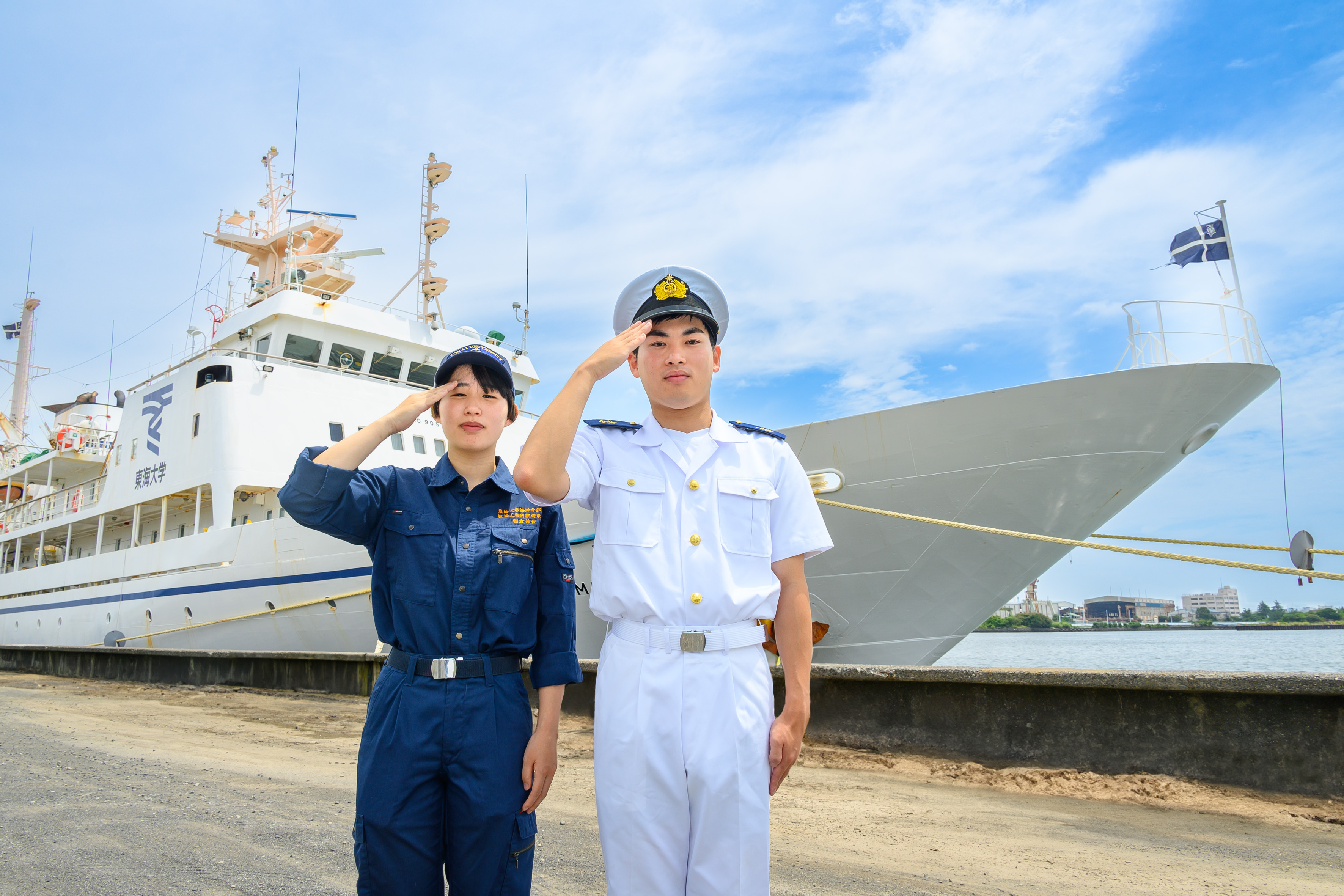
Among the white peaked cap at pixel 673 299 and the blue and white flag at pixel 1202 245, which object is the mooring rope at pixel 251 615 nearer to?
the white peaked cap at pixel 673 299

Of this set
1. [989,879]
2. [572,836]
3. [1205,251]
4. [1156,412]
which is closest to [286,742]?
[572,836]

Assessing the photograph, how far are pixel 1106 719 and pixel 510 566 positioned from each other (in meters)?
3.45

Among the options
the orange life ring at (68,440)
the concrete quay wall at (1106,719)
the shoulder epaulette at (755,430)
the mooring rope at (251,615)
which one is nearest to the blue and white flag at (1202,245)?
the concrete quay wall at (1106,719)

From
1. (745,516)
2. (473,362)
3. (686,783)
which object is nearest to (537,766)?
(686,783)

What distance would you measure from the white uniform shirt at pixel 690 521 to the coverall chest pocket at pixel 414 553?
317 mm

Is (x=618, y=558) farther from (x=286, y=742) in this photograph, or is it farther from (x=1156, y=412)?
(x=1156, y=412)

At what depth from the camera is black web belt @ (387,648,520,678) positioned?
1.70 m

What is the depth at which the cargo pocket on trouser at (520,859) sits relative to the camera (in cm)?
167

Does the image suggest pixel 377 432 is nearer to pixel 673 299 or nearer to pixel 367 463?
pixel 673 299

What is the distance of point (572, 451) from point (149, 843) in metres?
2.35

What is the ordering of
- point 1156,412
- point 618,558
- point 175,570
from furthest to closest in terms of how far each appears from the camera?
point 175,570 < point 1156,412 < point 618,558

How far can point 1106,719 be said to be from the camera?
3906 millimetres

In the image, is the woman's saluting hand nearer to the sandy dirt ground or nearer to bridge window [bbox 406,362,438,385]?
the sandy dirt ground

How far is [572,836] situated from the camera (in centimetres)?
304
